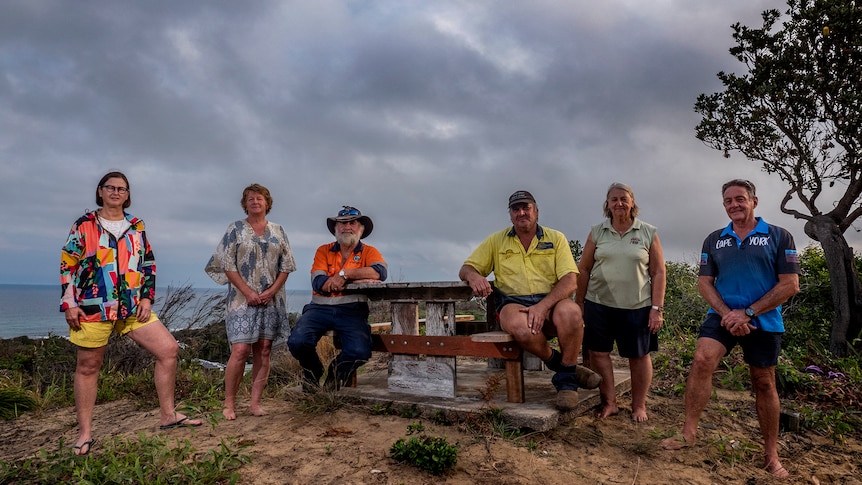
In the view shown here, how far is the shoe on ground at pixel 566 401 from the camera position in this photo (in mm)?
4449

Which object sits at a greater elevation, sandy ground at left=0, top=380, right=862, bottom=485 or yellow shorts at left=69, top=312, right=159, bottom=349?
yellow shorts at left=69, top=312, right=159, bottom=349

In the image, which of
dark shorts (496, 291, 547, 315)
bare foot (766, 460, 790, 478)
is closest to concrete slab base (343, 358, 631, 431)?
dark shorts (496, 291, 547, 315)

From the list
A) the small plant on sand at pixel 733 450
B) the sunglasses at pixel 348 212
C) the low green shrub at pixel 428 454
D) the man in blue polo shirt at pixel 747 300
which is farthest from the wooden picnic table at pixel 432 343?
the small plant on sand at pixel 733 450

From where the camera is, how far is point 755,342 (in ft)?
13.1

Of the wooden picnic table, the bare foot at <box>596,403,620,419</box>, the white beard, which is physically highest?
the white beard

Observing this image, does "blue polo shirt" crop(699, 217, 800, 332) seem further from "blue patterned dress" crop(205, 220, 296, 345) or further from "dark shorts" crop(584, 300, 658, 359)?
"blue patterned dress" crop(205, 220, 296, 345)

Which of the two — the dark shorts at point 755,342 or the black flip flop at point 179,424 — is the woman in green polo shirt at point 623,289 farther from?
the black flip flop at point 179,424

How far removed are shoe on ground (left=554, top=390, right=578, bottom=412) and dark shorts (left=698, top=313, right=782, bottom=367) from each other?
114cm

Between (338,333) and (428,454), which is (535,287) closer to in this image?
(428,454)

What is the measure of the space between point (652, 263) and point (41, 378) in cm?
869

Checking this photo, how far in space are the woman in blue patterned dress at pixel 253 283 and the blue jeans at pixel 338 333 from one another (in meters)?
0.18

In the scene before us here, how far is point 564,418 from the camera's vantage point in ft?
14.8

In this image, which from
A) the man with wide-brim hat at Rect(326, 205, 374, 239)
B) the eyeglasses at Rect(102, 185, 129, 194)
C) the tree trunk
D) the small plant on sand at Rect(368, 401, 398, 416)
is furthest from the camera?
the tree trunk

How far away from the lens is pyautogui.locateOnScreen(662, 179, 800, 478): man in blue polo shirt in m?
3.90
